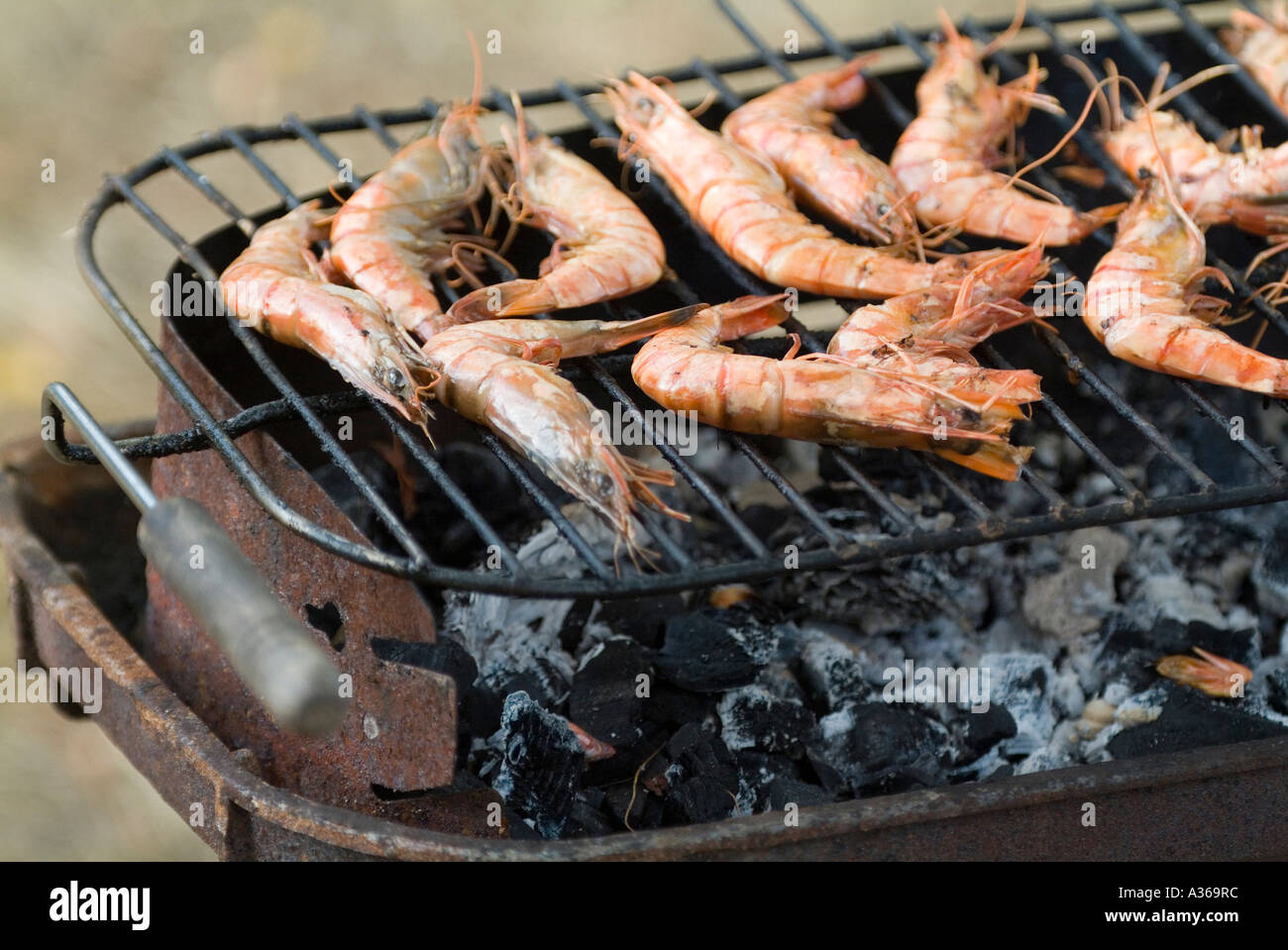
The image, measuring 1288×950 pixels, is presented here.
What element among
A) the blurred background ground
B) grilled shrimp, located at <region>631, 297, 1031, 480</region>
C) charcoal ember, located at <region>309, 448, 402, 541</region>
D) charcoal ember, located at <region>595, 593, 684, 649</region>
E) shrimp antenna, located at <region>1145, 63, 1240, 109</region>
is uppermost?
the blurred background ground

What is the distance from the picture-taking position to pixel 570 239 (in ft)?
11.5

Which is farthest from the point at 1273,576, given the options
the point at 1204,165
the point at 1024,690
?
the point at 1204,165

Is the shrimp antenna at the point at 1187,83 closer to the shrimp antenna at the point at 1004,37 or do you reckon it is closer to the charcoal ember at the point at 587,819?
the shrimp antenna at the point at 1004,37

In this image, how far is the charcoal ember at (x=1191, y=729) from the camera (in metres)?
3.04

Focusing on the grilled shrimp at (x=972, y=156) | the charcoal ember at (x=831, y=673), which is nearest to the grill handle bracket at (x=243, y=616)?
the charcoal ember at (x=831, y=673)

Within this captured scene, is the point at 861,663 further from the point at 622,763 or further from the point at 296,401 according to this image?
the point at 296,401

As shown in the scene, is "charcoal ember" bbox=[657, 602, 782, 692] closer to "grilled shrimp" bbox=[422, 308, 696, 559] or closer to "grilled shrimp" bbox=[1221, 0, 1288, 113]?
"grilled shrimp" bbox=[422, 308, 696, 559]

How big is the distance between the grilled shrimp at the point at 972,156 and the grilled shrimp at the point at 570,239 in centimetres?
77

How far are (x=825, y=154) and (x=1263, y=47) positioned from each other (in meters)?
1.37

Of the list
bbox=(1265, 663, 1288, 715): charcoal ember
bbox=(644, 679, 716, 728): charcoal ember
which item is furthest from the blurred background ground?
bbox=(1265, 663, 1288, 715): charcoal ember

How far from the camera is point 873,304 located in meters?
3.33

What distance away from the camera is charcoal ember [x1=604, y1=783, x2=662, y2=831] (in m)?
2.99

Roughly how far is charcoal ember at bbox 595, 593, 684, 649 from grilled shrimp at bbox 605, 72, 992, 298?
813mm
